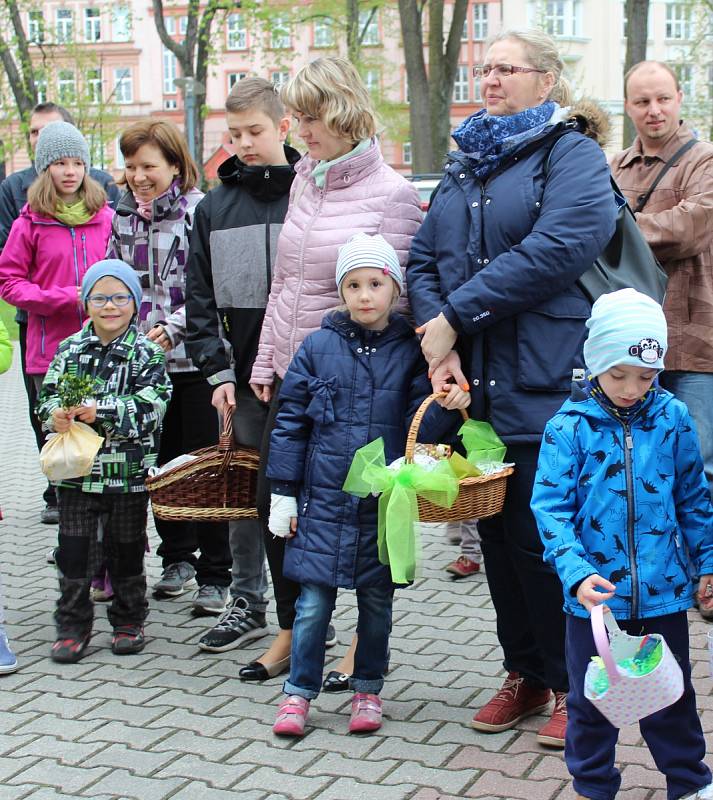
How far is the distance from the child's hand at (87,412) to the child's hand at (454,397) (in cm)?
166

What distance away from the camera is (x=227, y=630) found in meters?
5.36

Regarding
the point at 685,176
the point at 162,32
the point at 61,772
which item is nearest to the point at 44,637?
the point at 61,772

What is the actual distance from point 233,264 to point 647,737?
2.51 meters

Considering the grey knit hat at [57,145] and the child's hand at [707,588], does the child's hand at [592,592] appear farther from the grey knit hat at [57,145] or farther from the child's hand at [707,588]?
the grey knit hat at [57,145]

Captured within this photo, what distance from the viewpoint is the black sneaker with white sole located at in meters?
5.30

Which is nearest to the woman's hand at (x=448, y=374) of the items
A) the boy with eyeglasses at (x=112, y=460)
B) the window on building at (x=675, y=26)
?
the boy with eyeglasses at (x=112, y=460)

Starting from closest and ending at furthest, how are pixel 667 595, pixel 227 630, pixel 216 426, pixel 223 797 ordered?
pixel 667 595
pixel 223 797
pixel 227 630
pixel 216 426

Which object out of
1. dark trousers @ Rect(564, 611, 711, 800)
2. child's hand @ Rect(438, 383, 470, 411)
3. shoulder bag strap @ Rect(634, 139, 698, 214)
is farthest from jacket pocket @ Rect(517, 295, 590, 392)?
shoulder bag strap @ Rect(634, 139, 698, 214)

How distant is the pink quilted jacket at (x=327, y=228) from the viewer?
4.55 metres

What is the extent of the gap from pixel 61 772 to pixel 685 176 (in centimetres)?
347

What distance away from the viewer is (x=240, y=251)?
5.09 m

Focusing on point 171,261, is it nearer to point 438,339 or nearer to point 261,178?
point 261,178

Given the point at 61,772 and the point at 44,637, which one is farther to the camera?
the point at 44,637

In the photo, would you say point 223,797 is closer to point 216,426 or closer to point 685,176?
point 216,426
